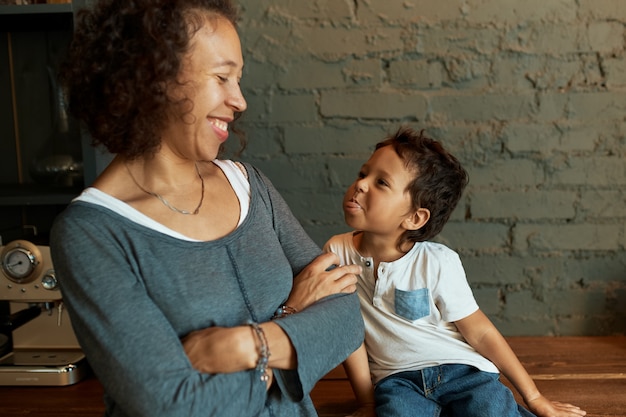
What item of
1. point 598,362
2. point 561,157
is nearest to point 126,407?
point 598,362

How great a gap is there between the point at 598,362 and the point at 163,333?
1468 mm

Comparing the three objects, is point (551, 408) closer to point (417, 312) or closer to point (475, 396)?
point (475, 396)

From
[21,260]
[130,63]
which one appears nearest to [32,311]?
[21,260]

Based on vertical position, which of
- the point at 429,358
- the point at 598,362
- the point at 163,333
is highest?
the point at 163,333

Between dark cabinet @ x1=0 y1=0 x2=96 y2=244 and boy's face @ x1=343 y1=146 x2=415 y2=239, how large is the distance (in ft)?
3.09

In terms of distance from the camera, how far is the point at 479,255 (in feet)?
7.02

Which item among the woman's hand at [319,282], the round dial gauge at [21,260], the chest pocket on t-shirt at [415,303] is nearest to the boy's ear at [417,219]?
the chest pocket on t-shirt at [415,303]

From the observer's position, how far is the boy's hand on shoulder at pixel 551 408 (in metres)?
1.53

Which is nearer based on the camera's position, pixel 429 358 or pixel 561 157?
pixel 429 358

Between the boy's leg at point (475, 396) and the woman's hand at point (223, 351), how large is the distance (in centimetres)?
71

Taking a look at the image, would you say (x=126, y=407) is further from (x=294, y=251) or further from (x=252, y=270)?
(x=294, y=251)

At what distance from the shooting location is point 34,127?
2197 mm

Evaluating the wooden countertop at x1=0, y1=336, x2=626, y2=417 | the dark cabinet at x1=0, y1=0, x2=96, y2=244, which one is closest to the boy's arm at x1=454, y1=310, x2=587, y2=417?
the wooden countertop at x1=0, y1=336, x2=626, y2=417

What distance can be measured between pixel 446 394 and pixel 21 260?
130 cm
